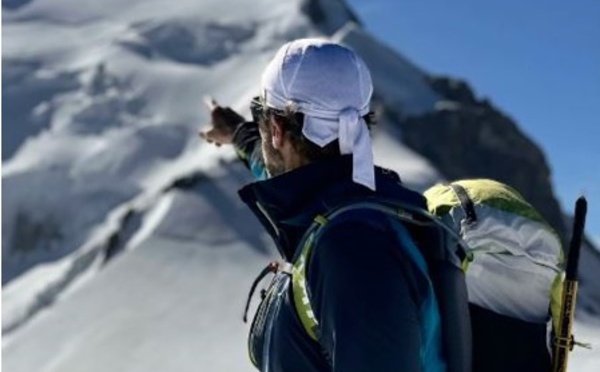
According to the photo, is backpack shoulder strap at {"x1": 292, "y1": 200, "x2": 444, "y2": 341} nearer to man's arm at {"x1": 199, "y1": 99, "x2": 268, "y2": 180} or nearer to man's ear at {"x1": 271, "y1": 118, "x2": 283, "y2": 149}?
man's ear at {"x1": 271, "y1": 118, "x2": 283, "y2": 149}

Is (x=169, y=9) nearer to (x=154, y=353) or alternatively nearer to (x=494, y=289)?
(x=154, y=353)

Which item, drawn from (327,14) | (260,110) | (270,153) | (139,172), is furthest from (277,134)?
(327,14)

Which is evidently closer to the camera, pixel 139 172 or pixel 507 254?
pixel 507 254

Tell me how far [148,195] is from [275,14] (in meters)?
12.5

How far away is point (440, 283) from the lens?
285cm

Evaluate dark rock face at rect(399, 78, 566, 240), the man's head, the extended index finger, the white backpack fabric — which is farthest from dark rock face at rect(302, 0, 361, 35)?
the man's head

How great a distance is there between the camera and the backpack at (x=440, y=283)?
283 centimetres

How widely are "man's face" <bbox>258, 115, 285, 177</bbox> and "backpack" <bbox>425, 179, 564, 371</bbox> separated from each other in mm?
441

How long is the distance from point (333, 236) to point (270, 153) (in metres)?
0.48

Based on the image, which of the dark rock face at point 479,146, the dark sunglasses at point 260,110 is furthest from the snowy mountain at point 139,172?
the dark sunglasses at point 260,110

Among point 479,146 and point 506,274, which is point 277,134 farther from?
point 479,146

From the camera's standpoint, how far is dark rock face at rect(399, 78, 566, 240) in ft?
120

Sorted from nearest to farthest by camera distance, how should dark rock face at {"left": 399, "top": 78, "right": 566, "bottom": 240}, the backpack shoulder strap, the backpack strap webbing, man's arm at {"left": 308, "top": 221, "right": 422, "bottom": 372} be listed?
man's arm at {"left": 308, "top": 221, "right": 422, "bottom": 372} → the backpack shoulder strap → the backpack strap webbing → dark rock face at {"left": 399, "top": 78, "right": 566, "bottom": 240}

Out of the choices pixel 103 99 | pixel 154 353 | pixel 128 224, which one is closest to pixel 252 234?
pixel 128 224
